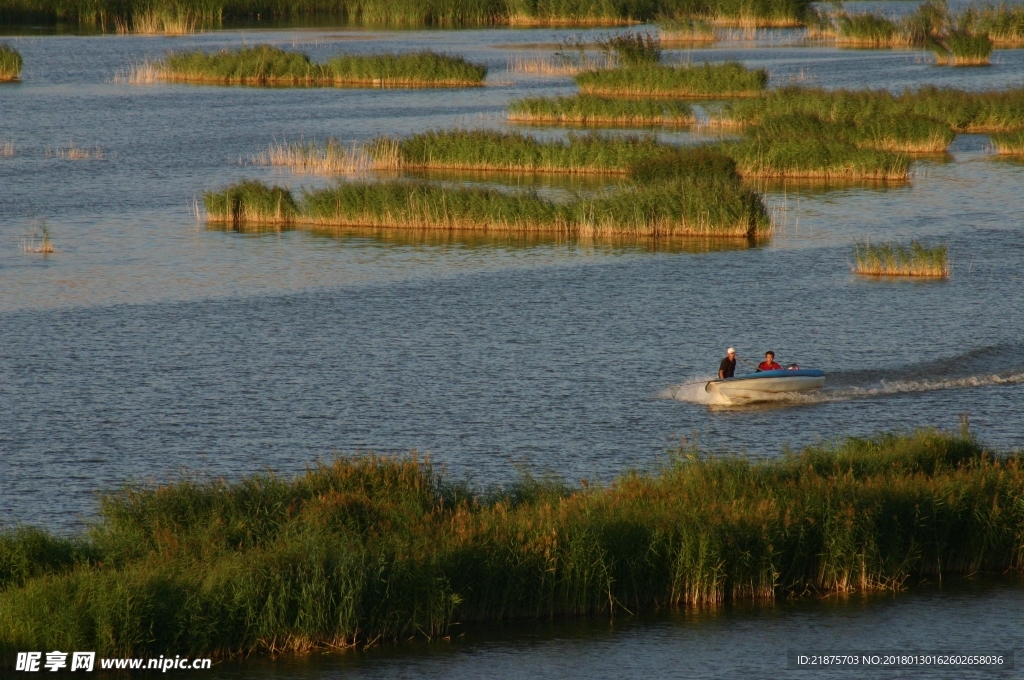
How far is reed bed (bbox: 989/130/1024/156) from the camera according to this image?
191 ft

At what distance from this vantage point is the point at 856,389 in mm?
28922

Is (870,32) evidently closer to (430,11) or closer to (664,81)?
(664,81)

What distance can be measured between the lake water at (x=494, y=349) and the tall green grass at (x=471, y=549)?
1.74 feet

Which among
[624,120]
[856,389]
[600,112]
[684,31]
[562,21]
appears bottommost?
[856,389]

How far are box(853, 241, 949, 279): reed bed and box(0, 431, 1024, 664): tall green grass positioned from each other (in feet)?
60.8

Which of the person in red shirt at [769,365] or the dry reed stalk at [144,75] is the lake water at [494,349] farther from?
the dry reed stalk at [144,75]

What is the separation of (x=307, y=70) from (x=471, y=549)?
215 feet

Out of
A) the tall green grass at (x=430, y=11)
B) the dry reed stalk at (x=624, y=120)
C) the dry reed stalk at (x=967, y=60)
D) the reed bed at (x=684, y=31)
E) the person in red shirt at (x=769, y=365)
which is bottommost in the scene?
the person in red shirt at (x=769, y=365)

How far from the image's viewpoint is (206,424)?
26609 mm

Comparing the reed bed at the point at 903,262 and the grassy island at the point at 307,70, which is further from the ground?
the grassy island at the point at 307,70

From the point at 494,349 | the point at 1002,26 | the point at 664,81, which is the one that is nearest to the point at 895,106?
the point at 664,81

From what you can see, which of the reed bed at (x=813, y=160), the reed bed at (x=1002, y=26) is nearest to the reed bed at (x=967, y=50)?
the reed bed at (x=1002, y=26)

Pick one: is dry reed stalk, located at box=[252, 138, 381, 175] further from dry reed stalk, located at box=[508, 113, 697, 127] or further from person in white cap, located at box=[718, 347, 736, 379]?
person in white cap, located at box=[718, 347, 736, 379]

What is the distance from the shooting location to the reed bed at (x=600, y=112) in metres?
64.0
